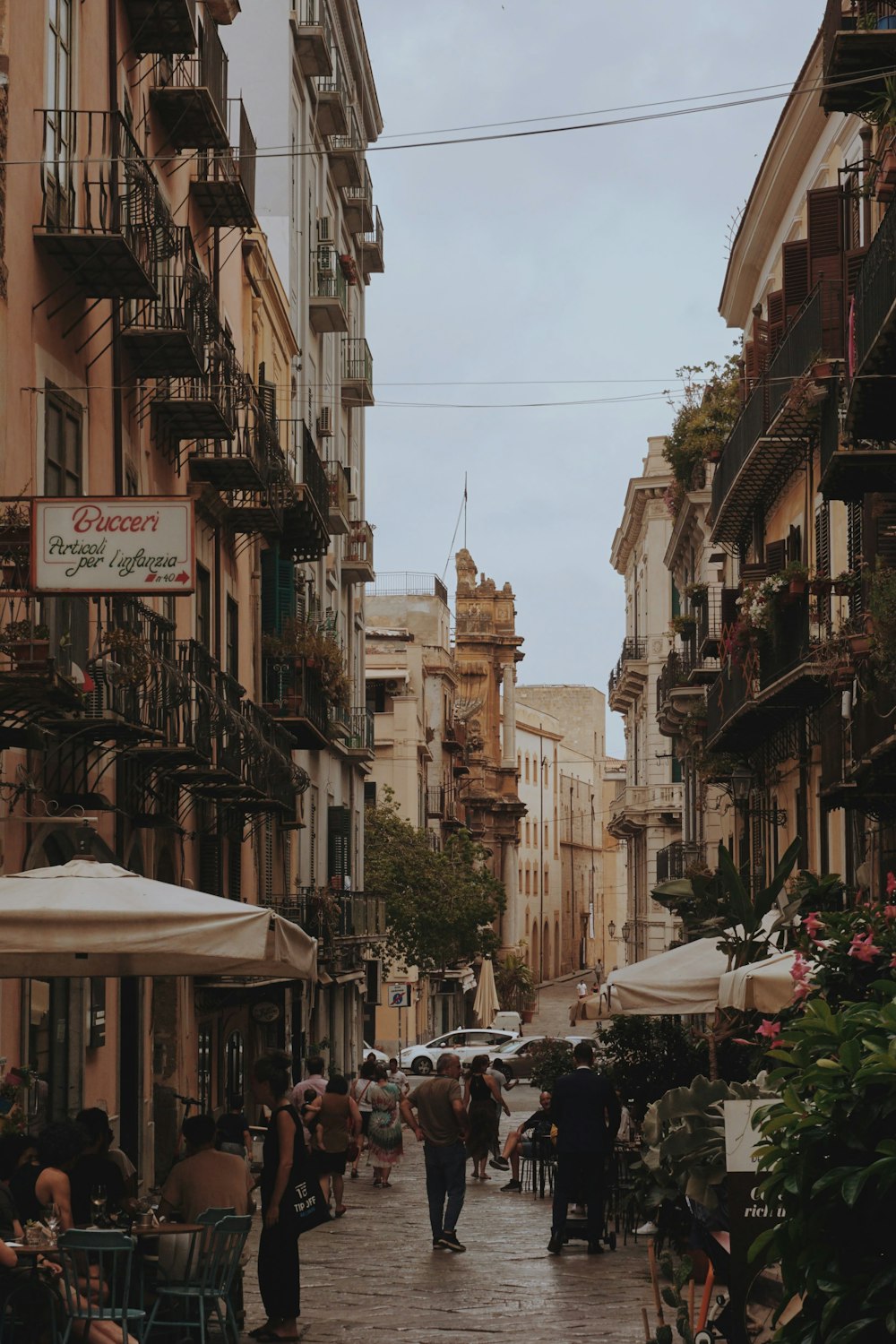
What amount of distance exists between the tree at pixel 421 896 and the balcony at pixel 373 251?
19.4 metres

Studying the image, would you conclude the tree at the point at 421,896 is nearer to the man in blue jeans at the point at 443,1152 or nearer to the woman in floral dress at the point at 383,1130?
the woman in floral dress at the point at 383,1130

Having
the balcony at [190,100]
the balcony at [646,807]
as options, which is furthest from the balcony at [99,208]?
the balcony at [646,807]

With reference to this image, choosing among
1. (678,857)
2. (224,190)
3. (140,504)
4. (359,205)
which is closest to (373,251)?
(359,205)

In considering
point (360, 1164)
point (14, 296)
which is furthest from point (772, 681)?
point (14, 296)

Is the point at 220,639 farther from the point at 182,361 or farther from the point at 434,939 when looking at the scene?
the point at 434,939

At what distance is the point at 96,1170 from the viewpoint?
11641 millimetres

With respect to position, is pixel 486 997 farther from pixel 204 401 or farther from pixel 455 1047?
pixel 204 401

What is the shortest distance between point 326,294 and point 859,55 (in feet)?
89.2

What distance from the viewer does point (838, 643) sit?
22203mm

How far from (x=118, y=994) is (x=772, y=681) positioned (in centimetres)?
1027

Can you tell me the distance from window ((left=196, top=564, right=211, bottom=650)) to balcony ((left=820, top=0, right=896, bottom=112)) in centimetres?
1081

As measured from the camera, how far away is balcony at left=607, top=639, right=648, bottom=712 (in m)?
62.4

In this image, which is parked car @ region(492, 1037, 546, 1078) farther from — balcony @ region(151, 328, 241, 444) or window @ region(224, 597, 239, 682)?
balcony @ region(151, 328, 241, 444)

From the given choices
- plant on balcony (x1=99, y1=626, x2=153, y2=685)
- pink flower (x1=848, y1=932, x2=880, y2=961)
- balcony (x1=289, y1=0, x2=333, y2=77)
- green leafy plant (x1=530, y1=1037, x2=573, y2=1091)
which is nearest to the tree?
balcony (x1=289, y1=0, x2=333, y2=77)
